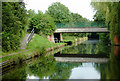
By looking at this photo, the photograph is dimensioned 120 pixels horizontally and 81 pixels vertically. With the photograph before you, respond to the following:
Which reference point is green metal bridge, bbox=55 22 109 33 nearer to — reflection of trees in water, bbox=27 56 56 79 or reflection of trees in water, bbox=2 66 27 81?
reflection of trees in water, bbox=27 56 56 79

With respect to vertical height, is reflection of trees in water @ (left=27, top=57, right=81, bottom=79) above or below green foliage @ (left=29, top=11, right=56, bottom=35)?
below

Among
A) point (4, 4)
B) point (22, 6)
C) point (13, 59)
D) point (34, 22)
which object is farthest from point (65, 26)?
point (13, 59)

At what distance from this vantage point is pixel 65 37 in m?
54.8

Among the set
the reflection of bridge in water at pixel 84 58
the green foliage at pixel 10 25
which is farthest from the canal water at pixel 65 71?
the green foliage at pixel 10 25

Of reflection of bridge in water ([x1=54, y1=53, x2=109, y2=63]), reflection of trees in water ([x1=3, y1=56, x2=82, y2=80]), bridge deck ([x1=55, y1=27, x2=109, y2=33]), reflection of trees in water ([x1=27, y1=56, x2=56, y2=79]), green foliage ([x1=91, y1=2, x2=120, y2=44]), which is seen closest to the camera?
reflection of trees in water ([x1=3, y1=56, x2=82, y2=80])

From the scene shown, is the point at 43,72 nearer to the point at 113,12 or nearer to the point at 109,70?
the point at 109,70

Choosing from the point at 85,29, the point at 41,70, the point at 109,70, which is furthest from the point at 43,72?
the point at 85,29

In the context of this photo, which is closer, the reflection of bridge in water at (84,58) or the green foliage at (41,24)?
the reflection of bridge in water at (84,58)

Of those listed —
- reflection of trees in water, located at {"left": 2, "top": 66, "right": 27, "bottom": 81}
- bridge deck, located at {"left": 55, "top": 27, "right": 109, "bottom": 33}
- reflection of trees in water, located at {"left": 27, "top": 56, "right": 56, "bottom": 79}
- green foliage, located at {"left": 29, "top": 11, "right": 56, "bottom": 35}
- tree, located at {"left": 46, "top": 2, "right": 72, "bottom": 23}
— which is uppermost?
tree, located at {"left": 46, "top": 2, "right": 72, "bottom": 23}

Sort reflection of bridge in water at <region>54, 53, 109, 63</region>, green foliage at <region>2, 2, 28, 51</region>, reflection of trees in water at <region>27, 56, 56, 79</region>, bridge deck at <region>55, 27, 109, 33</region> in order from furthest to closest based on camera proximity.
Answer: bridge deck at <region>55, 27, 109, 33</region> < green foliage at <region>2, 2, 28, 51</region> < reflection of bridge in water at <region>54, 53, 109, 63</region> < reflection of trees in water at <region>27, 56, 56, 79</region>

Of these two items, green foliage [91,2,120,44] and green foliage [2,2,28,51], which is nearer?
green foliage [2,2,28,51]

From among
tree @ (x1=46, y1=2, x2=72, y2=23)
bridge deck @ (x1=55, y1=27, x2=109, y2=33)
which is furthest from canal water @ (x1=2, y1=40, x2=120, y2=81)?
tree @ (x1=46, y1=2, x2=72, y2=23)

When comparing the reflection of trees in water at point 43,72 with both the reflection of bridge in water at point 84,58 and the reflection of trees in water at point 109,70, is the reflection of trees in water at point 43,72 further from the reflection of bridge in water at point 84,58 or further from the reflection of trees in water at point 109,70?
the reflection of bridge in water at point 84,58

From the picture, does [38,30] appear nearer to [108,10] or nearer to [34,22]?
[34,22]
